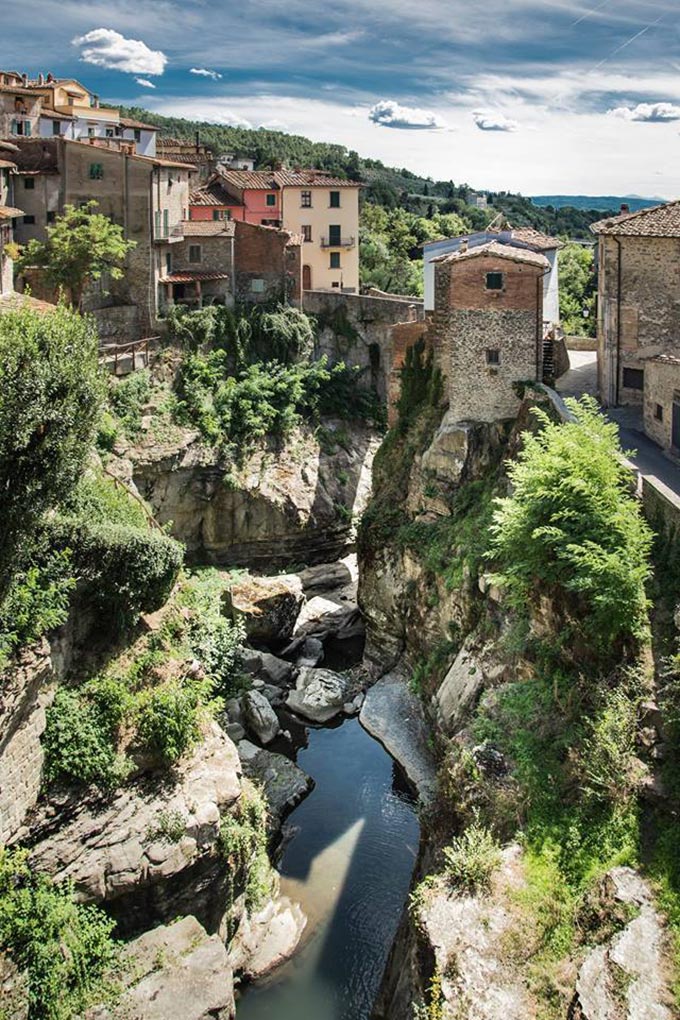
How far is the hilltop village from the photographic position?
18281 mm

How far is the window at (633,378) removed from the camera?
32781 millimetres

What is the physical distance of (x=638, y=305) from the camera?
32531 millimetres

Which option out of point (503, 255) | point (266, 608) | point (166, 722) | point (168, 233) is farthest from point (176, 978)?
point (168, 233)

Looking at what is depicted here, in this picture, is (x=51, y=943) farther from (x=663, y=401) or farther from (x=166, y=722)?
(x=663, y=401)

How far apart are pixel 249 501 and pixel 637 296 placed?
738 inches

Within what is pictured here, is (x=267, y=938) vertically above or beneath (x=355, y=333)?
beneath

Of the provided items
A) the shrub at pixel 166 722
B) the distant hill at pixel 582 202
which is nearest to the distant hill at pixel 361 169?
the distant hill at pixel 582 202

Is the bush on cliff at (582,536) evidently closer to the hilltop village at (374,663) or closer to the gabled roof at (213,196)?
the hilltop village at (374,663)

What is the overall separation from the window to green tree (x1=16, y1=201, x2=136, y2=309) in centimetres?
2274

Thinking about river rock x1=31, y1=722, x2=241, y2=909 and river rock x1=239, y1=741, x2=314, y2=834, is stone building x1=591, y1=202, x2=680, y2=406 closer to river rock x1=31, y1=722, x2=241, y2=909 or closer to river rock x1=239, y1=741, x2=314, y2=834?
river rock x1=239, y1=741, x2=314, y2=834

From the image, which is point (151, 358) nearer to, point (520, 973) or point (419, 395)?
point (419, 395)

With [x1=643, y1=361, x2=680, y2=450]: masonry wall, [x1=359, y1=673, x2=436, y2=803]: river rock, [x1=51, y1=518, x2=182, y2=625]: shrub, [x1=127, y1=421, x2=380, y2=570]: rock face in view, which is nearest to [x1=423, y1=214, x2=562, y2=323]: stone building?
[x1=643, y1=361, x2=680, y2=450]: masonry wall

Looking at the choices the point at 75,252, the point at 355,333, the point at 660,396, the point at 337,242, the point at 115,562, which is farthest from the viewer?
the point at 337,242

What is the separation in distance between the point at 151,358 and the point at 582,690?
29613mm
